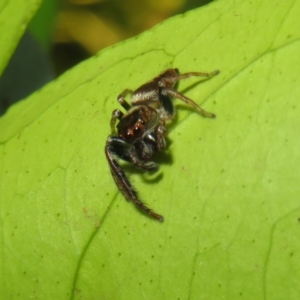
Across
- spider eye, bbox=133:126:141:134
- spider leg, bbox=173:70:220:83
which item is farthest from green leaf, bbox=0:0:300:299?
spider eye, bbox=133:126:141:134

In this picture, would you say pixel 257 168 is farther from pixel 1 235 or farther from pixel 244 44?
pixel 1 235

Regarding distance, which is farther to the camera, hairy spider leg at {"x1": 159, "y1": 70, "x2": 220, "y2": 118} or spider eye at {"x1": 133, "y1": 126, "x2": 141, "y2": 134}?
spider eye at {"x1": 133, "y1": 126, "x2": 141, "y2": 134}

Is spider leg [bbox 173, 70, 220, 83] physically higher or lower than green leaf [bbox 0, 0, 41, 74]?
lower

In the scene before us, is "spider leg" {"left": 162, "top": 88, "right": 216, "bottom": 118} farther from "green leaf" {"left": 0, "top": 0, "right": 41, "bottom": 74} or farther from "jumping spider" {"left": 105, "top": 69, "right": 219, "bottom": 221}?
"green leaf" {"left": 0, "top": 0, "right": 41, "bottom": 74}

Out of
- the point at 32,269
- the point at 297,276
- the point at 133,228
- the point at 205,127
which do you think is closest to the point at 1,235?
the point at 32,269

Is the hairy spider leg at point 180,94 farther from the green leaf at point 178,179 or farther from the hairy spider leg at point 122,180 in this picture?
the hairy spider leg at point 122,180
